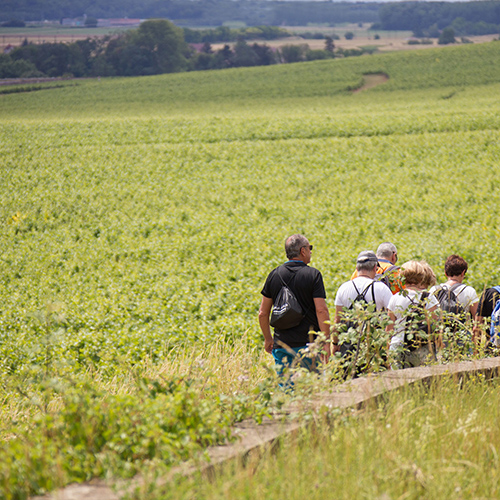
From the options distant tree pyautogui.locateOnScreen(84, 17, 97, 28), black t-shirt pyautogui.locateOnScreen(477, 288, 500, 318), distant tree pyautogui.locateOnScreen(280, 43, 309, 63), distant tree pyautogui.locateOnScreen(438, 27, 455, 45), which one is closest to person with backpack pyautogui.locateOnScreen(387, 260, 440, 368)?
black t-shirt pyautogui.locateOnScreen(477, 288, 500, 318)

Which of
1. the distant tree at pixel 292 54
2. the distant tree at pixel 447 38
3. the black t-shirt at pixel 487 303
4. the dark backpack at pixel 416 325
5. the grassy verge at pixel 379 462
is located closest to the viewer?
the grassy verge at pixel 379 462

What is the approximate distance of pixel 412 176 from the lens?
22.7 m

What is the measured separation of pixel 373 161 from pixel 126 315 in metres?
18.7

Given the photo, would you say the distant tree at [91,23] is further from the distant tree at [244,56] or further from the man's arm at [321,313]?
the man's arm at [321,313]

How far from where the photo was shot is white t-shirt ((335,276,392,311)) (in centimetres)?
508

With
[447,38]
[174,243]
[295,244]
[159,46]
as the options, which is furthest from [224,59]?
[295,244]

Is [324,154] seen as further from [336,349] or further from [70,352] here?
[336,349]

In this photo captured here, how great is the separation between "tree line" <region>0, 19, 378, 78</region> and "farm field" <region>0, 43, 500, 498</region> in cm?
6340

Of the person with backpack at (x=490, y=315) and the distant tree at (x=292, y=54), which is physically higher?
the distant tree at (x=292, y=54)

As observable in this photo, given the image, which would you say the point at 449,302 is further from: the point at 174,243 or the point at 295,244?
the point at 174,243

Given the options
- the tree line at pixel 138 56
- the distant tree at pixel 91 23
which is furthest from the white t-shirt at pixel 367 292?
the distant tree at pixel 91 23

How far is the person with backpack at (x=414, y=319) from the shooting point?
15.0 ft

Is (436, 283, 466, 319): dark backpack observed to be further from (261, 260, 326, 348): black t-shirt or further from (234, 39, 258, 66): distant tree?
(234, 39, 258, 66): distant tree

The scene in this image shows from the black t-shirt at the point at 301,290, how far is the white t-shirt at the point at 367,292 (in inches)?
9.1
